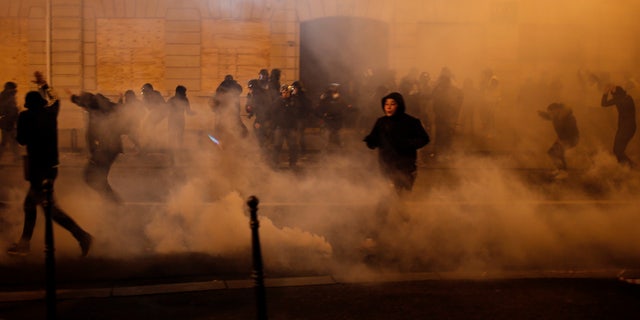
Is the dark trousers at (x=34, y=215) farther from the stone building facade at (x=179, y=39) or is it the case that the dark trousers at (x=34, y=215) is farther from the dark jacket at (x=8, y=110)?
the stone building facade at (x=179, y=39)

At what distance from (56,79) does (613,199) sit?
1001 centimetres

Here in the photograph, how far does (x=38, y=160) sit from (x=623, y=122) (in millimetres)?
7781

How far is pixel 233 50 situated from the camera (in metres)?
14.2

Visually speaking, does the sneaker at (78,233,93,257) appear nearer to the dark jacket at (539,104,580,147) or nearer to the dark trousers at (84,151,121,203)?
the dark trousers at (84,151,121,203)

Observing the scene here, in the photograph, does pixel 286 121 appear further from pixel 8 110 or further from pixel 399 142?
pixel 399 142

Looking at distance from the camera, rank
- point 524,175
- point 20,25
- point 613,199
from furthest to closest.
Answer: point 20,25 → point 524,175 → point 613,199

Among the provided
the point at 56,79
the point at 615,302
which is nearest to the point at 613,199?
the point at 615,302

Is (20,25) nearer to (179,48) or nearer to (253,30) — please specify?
(179,48)

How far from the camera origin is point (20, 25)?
46.1ft

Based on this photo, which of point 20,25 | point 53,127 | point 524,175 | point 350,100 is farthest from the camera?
point 20,25

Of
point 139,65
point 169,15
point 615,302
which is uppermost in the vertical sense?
point 169,15

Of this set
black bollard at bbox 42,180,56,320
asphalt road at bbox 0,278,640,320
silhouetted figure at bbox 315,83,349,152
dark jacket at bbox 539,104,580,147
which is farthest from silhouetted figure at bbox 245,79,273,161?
black bollard at bbox 42,180,56,320

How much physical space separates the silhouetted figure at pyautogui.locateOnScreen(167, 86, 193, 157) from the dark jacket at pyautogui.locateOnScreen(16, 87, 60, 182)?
11.3 ft

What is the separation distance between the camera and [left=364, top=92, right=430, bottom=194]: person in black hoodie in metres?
5.86
